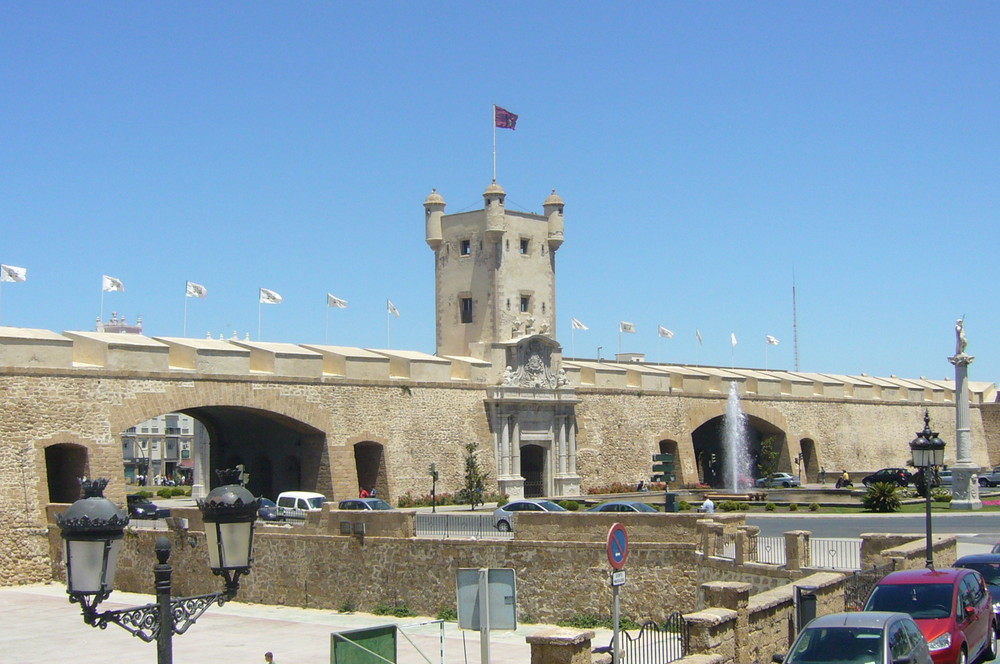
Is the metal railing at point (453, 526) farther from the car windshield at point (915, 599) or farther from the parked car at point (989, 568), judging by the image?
the car windshield at point (915, 599)

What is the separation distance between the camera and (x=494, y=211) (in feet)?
156

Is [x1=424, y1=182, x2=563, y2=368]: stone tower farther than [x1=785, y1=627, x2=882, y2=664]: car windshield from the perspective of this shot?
Yes

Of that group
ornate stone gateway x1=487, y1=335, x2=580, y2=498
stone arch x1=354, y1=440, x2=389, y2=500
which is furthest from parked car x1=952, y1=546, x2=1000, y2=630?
ornate stone gateway x1=487, y1=335, x2=580, y2=498

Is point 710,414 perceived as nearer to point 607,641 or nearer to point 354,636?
point 607,641

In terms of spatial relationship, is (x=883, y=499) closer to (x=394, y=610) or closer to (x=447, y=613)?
(x=447, y=613)

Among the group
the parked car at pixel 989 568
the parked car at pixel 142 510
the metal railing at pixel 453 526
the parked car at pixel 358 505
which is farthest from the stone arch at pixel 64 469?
the parked car at pixel 989 568

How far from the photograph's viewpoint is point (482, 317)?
1871 inches

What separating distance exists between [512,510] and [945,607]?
18747 mm

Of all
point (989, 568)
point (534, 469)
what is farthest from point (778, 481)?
point (989, 568)

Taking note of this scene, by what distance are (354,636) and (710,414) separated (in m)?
41.5

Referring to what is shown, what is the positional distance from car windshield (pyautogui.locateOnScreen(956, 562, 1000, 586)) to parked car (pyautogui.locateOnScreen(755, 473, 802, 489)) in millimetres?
34682

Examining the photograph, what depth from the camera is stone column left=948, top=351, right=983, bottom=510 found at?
38.1 m

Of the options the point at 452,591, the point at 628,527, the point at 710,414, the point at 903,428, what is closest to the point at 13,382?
the point at 452,591

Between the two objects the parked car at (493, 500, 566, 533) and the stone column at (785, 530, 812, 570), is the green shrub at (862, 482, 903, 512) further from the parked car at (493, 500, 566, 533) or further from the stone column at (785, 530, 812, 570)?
the stone column at (785, 530, 812, 570)
